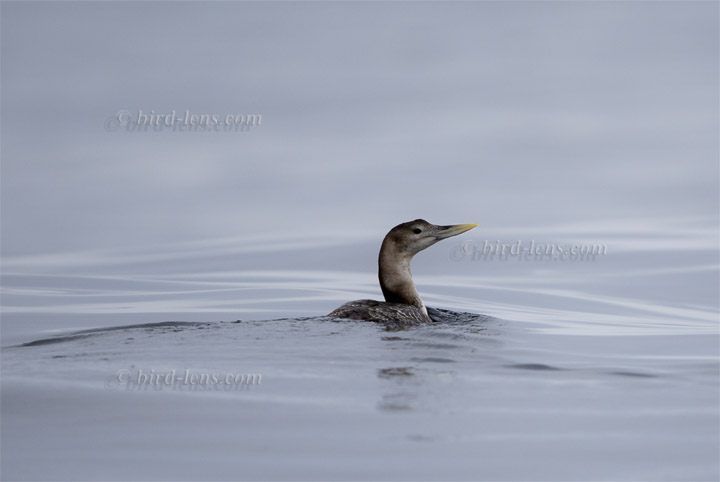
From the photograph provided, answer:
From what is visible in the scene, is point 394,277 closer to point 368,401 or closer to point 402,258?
point 402,258

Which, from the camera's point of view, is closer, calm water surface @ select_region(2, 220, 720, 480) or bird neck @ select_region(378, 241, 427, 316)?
calm water surface @ select_region(2, 220, 720, 480)

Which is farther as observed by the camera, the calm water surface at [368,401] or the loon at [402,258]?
the loon at [402,258]

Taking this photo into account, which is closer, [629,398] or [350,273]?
[629,398]

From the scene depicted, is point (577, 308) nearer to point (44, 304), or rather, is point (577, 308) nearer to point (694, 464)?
point (44, 304)

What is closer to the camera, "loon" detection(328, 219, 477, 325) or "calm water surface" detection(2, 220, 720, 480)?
"calm water surface" detection(2, 220, 720, 480)

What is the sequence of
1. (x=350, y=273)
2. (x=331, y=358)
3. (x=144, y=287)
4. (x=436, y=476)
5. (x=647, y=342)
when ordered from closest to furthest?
(x=436, y=476) → (x=331, y=358) → (x=647, y=342) → (x=144, y=287) → (x=350, y=273)

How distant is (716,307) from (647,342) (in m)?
3.93

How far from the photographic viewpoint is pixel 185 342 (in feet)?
30.8

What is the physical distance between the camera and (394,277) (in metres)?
11.6

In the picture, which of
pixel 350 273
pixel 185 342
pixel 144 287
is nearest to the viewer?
pixel 185 342

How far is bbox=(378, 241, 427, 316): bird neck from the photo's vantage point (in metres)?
11.5

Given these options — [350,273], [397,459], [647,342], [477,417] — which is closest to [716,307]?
[647,342]

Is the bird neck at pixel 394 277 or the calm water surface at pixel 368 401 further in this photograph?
the bird neck at pixel 394 277

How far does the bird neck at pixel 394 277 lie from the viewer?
11.5m
